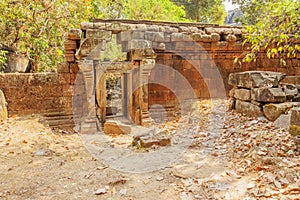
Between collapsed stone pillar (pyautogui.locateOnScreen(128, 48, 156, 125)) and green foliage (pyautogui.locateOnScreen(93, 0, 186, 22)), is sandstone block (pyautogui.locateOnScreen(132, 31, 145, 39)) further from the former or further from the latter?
green foliage (pyautogui.locateOnScreen(93, 0, 186, 22))

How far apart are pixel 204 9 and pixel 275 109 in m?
17.1

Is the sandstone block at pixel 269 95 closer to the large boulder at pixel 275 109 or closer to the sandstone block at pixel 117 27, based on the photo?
the large boulder at pixel 275 109

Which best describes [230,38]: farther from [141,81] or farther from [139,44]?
[141,81]

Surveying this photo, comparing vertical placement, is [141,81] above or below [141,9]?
below

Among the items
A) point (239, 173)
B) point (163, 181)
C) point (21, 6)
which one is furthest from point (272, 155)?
point (21, 6)

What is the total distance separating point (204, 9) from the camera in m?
19.8

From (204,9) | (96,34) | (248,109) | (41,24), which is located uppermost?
(204,9)

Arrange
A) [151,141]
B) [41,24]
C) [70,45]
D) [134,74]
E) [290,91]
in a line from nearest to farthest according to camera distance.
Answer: [151,141] < [290,91] < [70,45] < [134,74] < [41,24]

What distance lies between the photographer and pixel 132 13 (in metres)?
16.2

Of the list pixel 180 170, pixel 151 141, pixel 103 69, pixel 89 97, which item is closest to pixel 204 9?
pixel 103 69

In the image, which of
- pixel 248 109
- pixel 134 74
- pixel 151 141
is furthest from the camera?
pixel 134 74

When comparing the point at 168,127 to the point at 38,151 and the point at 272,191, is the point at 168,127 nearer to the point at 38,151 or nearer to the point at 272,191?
the point at 38,151

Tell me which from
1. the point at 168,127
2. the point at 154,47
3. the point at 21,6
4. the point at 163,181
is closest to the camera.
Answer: the point at 163,181

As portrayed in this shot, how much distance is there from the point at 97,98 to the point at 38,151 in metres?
2.66
